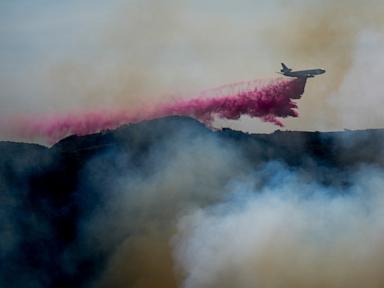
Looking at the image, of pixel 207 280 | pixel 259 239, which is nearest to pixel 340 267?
pixel 259 239

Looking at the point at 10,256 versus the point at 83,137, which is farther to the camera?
the point at 83,137

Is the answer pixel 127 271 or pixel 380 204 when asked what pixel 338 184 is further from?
pixel 127 271

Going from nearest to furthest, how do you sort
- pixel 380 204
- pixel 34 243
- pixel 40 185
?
pixel 380 204
pixel 34 243
pixel 40 185

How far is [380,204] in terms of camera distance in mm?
28328

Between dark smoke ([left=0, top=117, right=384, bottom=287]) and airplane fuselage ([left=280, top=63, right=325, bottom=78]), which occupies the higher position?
airplane fuselage ([left=280, top=63, right=325, bottom=78])

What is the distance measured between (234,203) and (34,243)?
8487 mm

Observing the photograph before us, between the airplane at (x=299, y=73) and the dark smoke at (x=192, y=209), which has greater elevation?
the airplane at (x=299, y=73)

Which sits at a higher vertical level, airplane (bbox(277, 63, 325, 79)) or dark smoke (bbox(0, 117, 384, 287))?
airplane (bbox(277, 63, 325, 79))

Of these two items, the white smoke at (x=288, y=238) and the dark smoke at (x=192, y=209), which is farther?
the dark smoke at (x=192, y=209)

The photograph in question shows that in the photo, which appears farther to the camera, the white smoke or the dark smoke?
the dark smoke

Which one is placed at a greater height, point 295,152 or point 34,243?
point 295,152

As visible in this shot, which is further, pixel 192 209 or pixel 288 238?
pixel 192 209

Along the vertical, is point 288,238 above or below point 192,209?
below

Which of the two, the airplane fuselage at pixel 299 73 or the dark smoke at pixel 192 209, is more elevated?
the airplane fuselage at pixel 299 73
